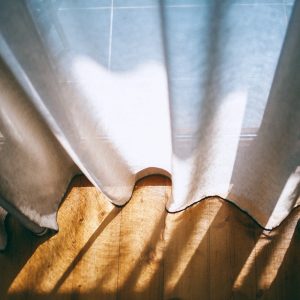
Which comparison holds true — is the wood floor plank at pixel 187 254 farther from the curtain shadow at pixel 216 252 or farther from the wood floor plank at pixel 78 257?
the wood floor plank at pixel 78 257

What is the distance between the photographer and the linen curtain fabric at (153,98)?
1.79ft

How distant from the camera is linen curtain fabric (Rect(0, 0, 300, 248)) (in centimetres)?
55

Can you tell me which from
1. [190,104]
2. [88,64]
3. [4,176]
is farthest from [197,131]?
[4,176]

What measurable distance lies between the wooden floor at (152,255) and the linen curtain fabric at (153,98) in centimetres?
7

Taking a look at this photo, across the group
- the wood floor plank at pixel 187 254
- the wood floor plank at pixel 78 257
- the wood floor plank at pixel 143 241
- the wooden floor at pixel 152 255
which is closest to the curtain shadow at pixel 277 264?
the wooden floor at pixel 152 255

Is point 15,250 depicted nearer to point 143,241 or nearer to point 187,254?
point 143,241

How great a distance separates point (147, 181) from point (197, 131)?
1.54ft

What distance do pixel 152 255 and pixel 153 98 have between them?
56cm

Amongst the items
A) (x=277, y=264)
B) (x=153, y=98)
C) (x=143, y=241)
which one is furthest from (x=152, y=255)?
(x=153, y=98)

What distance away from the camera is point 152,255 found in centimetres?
107

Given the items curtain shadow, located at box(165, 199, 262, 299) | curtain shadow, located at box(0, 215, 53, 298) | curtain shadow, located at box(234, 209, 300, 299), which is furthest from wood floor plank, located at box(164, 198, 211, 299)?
curtain shadow, located at box(0, 215, 53, 298)

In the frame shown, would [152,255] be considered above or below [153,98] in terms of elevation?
below

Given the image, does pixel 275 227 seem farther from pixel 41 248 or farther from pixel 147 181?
pixel 41 248

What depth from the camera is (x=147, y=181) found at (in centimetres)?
117
